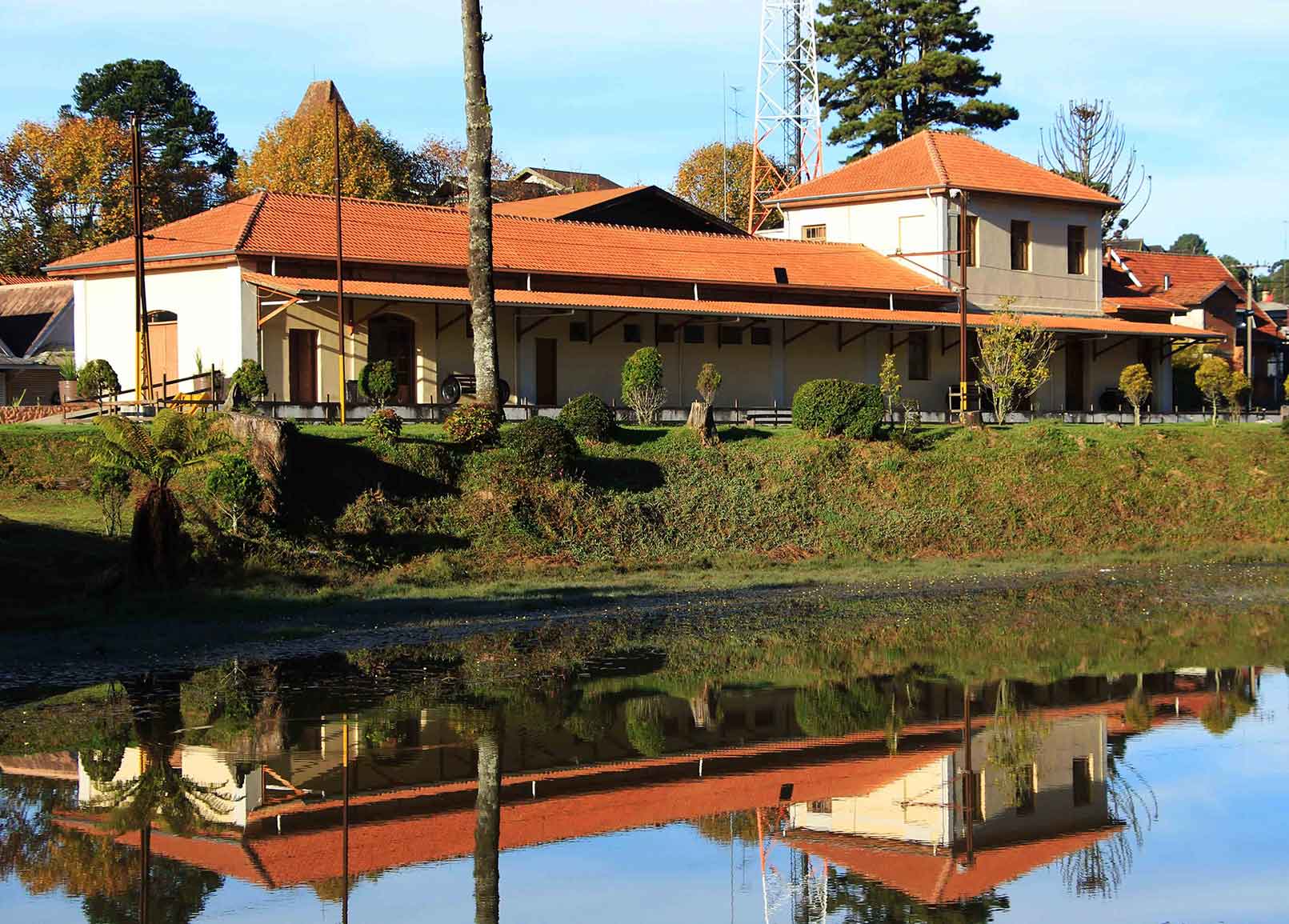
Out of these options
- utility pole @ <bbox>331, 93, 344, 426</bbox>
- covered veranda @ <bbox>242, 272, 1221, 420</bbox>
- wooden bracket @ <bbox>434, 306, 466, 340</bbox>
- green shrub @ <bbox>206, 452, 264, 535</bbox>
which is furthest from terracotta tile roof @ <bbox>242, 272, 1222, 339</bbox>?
green shrub @ <bbox>206, 452, 264, 535</bbox>

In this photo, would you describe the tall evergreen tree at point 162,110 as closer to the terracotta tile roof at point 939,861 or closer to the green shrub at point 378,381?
the green shrub at point 378,381

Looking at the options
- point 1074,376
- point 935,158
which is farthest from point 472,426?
point 1074,376

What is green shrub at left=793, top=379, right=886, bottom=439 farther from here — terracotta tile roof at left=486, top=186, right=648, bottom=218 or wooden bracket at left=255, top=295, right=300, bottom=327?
terracotta tile roof at left=486, top=186, right=648, bottom=218

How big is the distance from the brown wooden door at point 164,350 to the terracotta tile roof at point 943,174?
20691 millimetres

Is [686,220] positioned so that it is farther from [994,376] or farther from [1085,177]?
[1085,177]

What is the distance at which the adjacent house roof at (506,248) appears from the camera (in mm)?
33438

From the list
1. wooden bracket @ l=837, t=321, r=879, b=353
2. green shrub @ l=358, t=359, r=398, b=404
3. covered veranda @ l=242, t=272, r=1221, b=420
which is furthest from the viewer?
wooden bracket @ l=837, t=321, r=879, b=353

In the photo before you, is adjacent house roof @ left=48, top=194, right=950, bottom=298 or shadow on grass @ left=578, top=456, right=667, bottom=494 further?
adjacent house roof @ left=48, top=194, right=950, bottom=298

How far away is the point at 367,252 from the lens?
1329 inches

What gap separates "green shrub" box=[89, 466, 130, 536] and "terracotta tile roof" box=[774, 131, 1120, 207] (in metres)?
28.1

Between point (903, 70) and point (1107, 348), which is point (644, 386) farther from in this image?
point (903, 70)

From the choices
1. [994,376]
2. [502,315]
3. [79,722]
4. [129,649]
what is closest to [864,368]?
[994,376]

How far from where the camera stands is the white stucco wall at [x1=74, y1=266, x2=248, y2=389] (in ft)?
104

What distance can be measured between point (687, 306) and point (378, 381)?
889cm
